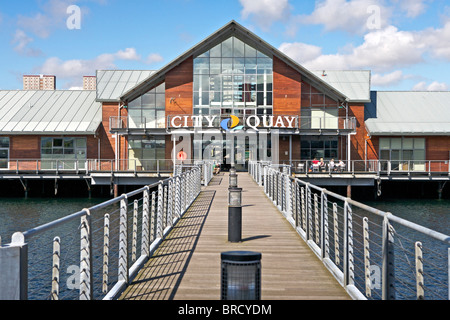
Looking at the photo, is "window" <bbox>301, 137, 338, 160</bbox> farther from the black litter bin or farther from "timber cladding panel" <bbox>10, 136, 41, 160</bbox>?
the black litter bin

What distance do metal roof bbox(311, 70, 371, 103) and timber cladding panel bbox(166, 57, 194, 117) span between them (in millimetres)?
11979

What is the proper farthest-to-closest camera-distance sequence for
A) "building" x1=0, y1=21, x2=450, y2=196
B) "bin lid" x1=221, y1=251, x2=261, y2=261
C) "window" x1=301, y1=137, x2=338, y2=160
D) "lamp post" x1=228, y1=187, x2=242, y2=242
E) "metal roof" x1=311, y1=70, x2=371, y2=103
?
"metal roof" x1=311, y1=70, x2=371, y2=103 < "window" x1=301, y1=137, x2=338, y2=160 < "building" x1=0, y1=21, x2=450, y2=196 < "lamp post" x1=228, y1=187, x2=242, y2=242 < "bin lid" x1=221, y1=251, x2=261, y2=261

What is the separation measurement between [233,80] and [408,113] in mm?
15388

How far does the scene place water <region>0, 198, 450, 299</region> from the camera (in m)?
19.9

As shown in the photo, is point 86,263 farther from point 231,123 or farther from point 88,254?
point 231,123

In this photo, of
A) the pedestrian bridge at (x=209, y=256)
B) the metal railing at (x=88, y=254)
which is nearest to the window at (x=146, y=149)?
the metal railing at (x=88, y=254)

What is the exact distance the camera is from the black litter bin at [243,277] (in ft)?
13.5

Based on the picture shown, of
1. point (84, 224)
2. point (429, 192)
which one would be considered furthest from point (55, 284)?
point (429, 192)

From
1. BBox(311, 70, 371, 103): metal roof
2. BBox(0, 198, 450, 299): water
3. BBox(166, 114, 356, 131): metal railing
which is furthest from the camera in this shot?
BBox(311, 70, 371, 103): metal roof

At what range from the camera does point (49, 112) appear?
129 ft

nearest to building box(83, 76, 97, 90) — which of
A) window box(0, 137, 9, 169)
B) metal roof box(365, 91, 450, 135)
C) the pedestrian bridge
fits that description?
window box(0, 137, 9, 169)

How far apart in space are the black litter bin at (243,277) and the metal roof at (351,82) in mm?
34866

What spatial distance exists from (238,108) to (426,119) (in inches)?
628
